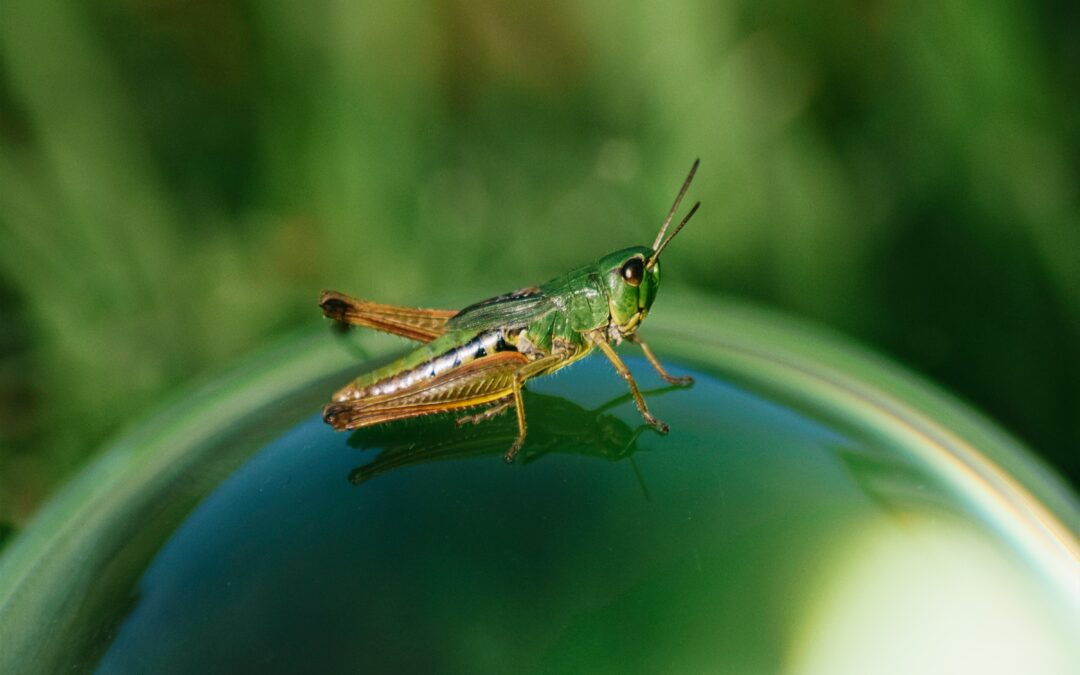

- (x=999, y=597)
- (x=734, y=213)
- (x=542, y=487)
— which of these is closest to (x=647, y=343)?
(x=542, y=487)

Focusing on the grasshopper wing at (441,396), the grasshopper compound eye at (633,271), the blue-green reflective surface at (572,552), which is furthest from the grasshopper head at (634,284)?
the blue-green reflective surface at (572,552)

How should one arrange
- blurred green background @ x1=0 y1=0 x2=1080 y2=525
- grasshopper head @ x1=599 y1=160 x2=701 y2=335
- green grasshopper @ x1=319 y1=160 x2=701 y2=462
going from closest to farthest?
green grasshopper @ x1=319 y1=160 x2=701 y2=462, grasshopper head @ x1=599 y1=160 x2=701 y2=335, blurred green background @ x1=0 y1=0 x2=1080 y2=525

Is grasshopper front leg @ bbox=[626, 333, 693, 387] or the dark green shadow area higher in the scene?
grasshopper front leg @ bbox=[626, 333, 693, 387]

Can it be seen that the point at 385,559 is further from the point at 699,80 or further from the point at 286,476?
the point at 699,80

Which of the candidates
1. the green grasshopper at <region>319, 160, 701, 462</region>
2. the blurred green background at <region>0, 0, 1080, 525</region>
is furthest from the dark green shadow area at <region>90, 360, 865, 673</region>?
the blurred green background at <region>0, 0, 1080, 525</region>

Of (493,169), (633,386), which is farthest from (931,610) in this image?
(493,169)

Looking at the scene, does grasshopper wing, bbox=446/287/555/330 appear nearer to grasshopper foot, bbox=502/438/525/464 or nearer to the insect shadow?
the insect shadow

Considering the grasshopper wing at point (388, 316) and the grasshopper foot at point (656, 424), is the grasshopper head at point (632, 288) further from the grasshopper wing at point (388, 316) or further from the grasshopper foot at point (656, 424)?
the grasshopper foot at point (656, 424)
